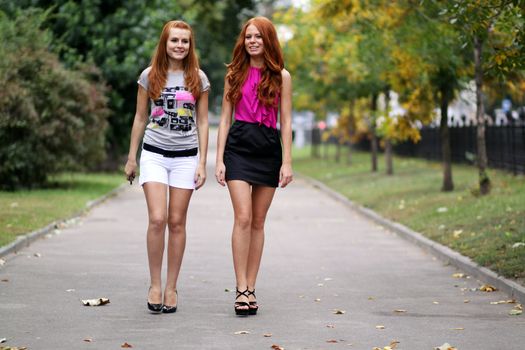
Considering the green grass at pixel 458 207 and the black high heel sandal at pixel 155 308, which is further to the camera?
the green grass at pixel 458 207

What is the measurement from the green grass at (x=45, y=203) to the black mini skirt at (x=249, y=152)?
5377 millimetres

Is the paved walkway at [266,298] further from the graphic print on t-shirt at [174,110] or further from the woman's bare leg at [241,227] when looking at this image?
the graphic print on t-shirt at [174,110]

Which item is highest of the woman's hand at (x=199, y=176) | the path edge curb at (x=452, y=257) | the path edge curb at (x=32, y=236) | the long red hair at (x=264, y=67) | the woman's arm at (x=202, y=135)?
the long red hair at (x=264, y=67)

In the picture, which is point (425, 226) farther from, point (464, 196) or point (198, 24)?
point (198, 24)

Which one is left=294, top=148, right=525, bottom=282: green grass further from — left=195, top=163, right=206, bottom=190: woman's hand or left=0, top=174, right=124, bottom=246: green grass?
left=0, top=174, right=124, bottom=246: green grass

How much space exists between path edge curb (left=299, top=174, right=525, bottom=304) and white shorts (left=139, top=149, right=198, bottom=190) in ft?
9.54

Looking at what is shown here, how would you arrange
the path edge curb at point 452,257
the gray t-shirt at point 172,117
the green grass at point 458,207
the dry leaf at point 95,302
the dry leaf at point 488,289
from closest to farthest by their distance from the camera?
the gray t-shirt at point 172,117 < the dry leaf at point 95,302 < the path edge curb at point 452,257 < the dry leaf at point 488,289 < the green grass at point 458,207

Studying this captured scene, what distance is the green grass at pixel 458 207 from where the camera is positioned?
39.7ft

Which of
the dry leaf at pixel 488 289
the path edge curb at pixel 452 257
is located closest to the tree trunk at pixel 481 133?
the path edge curb at pixel 452 257

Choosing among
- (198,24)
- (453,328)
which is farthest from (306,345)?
(198,24)

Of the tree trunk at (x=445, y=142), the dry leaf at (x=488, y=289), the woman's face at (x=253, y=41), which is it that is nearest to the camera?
the woman's face at (x=253, y=41)

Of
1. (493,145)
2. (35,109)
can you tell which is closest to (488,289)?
(35,109)

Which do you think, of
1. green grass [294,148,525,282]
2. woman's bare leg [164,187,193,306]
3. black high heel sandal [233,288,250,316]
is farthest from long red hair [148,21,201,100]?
green grass [294,148,525,282]

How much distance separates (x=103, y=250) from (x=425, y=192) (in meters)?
9.55
